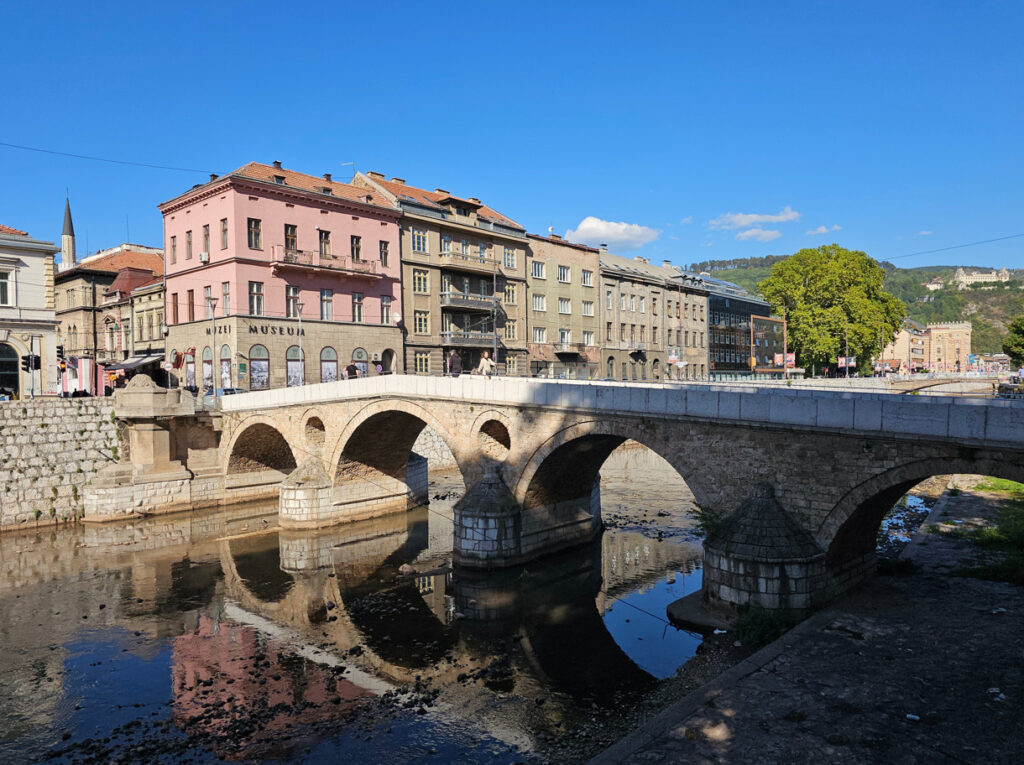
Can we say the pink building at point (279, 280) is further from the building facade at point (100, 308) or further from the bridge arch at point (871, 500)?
the bridge arch at point (871, 500)

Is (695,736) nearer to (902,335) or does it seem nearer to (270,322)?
(270,322)

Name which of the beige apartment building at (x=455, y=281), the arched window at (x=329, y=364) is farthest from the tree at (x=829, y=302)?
the arched window at (x=329, y=364)

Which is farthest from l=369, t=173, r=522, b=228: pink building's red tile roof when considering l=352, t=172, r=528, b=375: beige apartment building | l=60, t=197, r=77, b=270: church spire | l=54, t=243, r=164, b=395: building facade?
l=60, t=197, r=77, b=270: church spire

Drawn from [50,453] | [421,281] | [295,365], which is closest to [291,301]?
[295,365]

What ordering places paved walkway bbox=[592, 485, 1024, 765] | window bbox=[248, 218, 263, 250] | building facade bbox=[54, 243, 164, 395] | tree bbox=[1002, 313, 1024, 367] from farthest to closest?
tree bbox=[1002, 313, 1024, 367], building facade bbox=[54, 243, 164, 395], window bbox=[248, 218, 263, 250], paved walkway bbox=[592, 485, 1024, 765]

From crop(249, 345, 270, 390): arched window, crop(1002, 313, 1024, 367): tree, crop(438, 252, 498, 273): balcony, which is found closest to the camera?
crop(249, 345, 270, 390): arched window

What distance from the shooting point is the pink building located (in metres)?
34.4

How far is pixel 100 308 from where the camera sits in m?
47.9

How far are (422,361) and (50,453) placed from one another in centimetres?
2038

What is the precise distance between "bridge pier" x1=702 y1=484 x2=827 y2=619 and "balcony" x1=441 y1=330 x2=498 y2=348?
29.4 metres

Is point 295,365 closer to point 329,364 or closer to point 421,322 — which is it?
point 329,364

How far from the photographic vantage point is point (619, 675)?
13.8 metres

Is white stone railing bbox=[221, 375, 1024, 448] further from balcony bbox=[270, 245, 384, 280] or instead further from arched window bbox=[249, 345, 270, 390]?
balcony bbox=[270, 245, 384, 280]

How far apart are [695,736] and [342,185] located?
126ft
